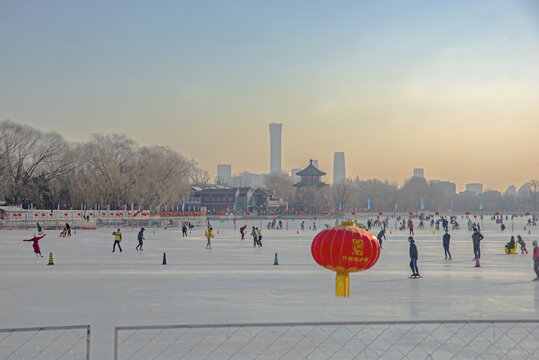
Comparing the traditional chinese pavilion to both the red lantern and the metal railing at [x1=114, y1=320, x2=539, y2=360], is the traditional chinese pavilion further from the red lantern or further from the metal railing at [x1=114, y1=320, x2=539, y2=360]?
the red lantern

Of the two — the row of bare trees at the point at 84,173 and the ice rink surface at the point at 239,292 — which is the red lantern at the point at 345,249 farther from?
the row of bare trees at the point at 84,173

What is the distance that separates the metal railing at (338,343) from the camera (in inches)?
349

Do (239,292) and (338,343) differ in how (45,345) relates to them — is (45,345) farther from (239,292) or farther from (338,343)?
(239,292)

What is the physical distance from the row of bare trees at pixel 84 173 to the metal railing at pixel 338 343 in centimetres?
6777

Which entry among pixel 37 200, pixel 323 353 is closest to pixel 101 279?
pixel 323 353

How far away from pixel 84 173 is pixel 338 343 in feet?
246

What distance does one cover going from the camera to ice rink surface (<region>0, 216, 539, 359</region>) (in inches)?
466

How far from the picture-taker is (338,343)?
9664mm

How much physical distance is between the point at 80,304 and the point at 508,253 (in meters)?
21.3

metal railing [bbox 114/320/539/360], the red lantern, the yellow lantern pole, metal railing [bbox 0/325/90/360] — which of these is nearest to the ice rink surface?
metal railing [bbox 0/325/90/360]

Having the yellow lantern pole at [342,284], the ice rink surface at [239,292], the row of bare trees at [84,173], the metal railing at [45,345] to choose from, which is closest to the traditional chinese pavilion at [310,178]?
the row of bare trees at [84,173]

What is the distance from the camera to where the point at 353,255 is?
24.8 feet

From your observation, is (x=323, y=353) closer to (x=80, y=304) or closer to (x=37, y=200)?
(x=80, y=304)

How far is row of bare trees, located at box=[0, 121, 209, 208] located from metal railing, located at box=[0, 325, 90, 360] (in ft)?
219
